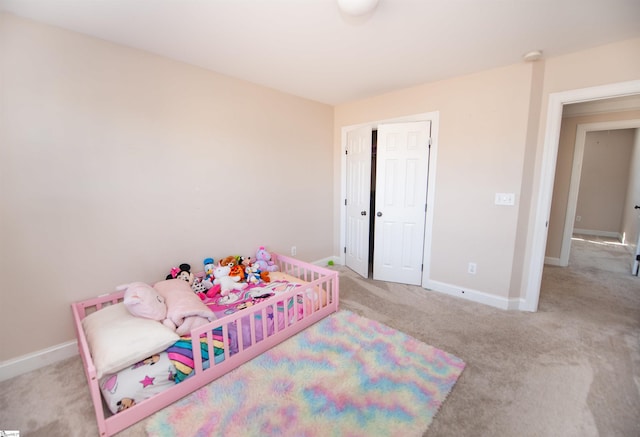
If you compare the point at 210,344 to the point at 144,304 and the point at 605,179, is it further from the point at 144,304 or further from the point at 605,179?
the point at 605,179

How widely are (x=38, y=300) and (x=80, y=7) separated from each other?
1982 mm

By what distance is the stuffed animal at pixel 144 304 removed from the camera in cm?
178

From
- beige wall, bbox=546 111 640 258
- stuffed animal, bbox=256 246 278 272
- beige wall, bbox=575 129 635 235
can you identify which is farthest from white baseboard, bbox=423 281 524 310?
beige wall, bbox=575 129 635 235

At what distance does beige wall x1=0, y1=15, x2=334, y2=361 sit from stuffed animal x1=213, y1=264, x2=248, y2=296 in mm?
281

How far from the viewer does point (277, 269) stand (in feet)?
10.1

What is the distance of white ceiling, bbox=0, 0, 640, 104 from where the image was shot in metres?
1.61

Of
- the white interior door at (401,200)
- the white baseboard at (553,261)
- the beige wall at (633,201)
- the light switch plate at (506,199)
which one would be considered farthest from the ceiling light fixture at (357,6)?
the beige wall at (633,201)

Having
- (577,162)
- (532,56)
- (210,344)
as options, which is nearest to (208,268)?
(210,344)

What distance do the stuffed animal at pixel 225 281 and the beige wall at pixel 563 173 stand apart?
4600mm

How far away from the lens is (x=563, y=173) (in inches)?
154

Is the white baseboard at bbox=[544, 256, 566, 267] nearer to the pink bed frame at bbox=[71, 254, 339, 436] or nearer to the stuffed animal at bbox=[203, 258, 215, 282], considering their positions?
the pink bed frame at bbox=[71, 254, 339, 436]

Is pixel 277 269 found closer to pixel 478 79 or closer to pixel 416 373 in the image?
pixel 416 373

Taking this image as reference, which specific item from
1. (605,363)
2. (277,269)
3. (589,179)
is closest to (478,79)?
(605,363)

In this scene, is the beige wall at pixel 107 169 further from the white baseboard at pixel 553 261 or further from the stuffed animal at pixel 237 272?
the white baseboard at pixel 553 261
